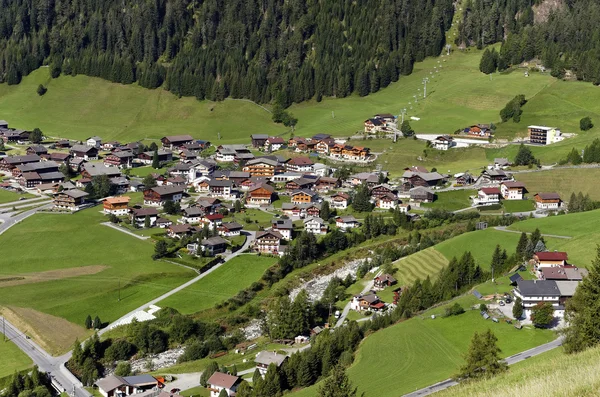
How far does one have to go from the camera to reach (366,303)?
2317 inches

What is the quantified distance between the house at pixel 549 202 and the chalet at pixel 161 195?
136 feet

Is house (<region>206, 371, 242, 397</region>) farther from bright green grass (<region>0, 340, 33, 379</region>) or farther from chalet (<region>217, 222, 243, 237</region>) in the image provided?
chalet (<region>217, 222, 243, 237</region>)

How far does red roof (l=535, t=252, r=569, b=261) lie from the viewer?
191 ft

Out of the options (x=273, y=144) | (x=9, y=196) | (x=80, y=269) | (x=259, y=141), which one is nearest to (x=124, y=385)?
(x=80, y=269)

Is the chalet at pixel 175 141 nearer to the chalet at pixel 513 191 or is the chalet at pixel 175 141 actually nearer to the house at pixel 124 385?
the chalet at pixel 513 191

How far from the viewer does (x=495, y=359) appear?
118ft

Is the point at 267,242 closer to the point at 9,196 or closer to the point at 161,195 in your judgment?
the point at 161,195

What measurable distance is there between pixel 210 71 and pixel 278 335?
3842 inches

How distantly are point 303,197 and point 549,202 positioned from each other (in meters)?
27.5

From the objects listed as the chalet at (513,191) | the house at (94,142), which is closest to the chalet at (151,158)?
the house at (94,142)

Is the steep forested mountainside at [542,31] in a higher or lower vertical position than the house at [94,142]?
higher

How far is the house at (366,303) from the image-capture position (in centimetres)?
5847

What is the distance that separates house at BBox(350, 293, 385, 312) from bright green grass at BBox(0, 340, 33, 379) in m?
24.2

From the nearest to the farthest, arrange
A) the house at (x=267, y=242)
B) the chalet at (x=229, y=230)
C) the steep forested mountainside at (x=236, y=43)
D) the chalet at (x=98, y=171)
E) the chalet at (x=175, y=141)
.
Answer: the house at (x=267, y=242) → the chalet at (x=229, y=230) → the chalet at (x=98, y=171) → the chalet at (x=175, y=141) → the steep forested mountainside at (x=236, y=43)
